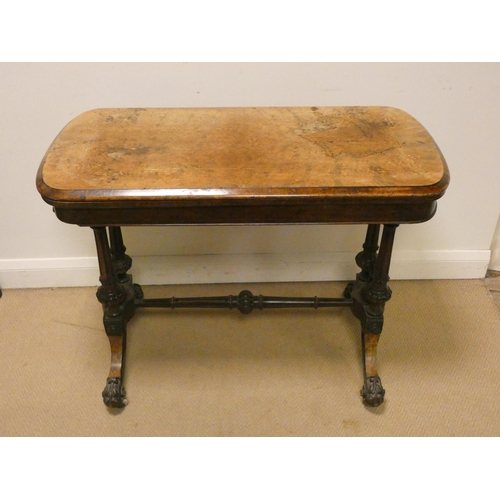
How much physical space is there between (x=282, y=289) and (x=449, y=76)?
1035 mm

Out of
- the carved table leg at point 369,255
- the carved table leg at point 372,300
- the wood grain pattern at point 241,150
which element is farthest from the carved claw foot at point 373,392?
the wood grain pattern at point 241,150

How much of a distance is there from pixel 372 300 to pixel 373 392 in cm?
31

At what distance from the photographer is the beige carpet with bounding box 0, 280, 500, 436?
1669 mm

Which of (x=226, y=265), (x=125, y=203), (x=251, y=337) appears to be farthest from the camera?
(x=226, y=265)

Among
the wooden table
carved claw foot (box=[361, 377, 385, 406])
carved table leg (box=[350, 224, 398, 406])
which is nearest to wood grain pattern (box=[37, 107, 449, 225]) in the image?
the wooden table

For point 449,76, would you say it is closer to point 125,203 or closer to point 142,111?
point 142,111

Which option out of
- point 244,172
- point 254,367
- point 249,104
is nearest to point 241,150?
point 244,172

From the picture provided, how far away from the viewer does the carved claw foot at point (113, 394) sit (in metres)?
1.69

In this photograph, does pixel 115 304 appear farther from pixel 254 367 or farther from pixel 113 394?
pixel 254 367

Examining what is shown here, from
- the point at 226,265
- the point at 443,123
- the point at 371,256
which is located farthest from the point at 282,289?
the point at 443,123

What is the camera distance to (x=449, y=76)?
179 centimetres

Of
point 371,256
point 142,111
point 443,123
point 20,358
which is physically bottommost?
point 20,358

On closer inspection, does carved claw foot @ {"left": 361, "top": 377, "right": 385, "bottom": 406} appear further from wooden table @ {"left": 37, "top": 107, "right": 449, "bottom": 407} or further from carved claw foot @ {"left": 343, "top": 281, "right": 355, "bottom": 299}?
carved claw foot @ {"left": 343, "top": 281, "right": 355, "bottom": 299}

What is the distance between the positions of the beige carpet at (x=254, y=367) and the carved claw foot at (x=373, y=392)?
3 cm
